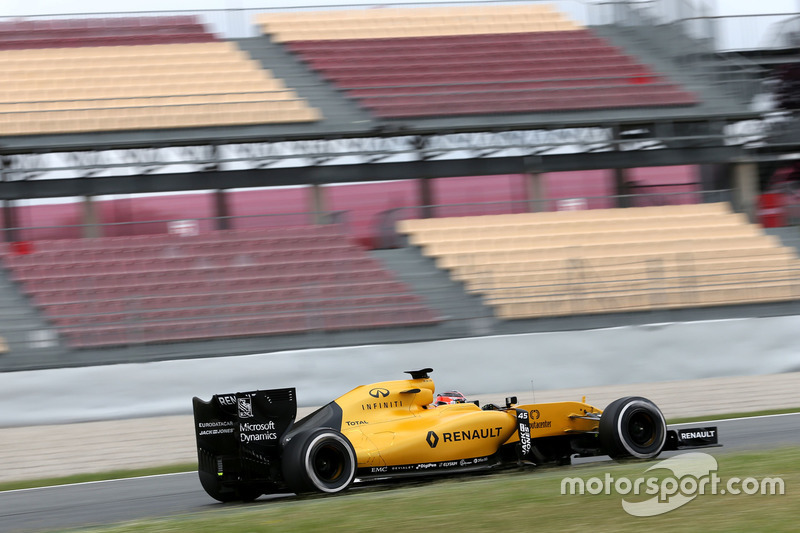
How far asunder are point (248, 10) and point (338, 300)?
463 inches

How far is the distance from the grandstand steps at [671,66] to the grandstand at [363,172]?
0.26 ft

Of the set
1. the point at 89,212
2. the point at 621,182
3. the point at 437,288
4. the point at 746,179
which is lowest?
the point at 437,288

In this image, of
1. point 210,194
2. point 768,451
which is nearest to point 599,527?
point 768,451

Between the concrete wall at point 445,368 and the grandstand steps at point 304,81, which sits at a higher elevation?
the grandstand steps at point 304,81

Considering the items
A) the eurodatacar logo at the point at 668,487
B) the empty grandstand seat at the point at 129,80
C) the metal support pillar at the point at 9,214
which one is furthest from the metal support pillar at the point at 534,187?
the eurodatacar logo at the point at 668,487

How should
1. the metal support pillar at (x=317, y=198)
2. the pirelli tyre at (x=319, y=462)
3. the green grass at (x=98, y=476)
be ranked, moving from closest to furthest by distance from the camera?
the pirelli tyre at (x=319, y=462) → the green grass at (x=98, y=476) → the metal support pillar at (x=317, y=198)

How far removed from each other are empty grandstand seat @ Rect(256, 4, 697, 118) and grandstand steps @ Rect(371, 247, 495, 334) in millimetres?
4322

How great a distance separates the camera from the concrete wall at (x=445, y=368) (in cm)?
1345

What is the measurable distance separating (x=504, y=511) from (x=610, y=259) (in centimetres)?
1137

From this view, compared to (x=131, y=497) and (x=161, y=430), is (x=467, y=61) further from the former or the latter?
(x=131, y=497)

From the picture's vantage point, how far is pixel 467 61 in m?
22.8

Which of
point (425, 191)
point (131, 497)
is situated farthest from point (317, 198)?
point (131, 497)

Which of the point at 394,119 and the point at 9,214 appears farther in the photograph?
the point at 394,119

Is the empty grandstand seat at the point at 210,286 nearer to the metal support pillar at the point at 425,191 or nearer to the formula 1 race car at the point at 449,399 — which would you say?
the metal support pillar at the point at 425,191
